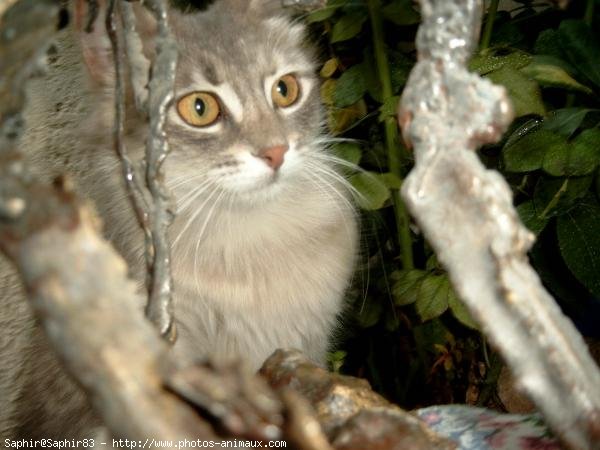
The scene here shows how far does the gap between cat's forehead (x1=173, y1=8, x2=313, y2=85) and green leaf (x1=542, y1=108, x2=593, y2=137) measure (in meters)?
0.42

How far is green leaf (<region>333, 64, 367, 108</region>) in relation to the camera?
1.40 m

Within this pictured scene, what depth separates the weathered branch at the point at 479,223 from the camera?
0.51 meters

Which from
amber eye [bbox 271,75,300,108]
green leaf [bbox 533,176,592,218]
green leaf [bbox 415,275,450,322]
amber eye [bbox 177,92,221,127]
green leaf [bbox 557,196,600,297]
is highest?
amber eye [bbox 177,92,221,127]

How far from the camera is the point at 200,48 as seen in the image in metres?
1.16

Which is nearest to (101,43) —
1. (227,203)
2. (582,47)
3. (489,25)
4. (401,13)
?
(227,203)

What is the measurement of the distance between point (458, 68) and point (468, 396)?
112cm

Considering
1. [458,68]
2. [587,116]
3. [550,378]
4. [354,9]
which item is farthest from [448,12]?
[354,9]

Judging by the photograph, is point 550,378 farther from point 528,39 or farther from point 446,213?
point 528,39

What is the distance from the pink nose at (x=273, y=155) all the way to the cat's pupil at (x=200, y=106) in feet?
A: 0.42

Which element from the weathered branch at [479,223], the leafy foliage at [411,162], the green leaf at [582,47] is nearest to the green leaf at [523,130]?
the leafy foliage at [411,162]

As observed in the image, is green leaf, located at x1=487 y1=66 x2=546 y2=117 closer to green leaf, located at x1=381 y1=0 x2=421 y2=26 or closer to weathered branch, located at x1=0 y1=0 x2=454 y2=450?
green leaf, located at x1=381 y1=0 x2=421 y2=26

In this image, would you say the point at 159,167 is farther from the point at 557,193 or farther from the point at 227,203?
the point at 557,193

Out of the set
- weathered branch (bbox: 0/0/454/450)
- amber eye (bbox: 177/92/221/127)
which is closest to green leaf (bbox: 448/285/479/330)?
amber eye (bbox: 177/92/221/127)

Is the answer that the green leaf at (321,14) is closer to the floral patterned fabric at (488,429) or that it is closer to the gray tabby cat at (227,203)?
the gray tabby cat at (227,203)
